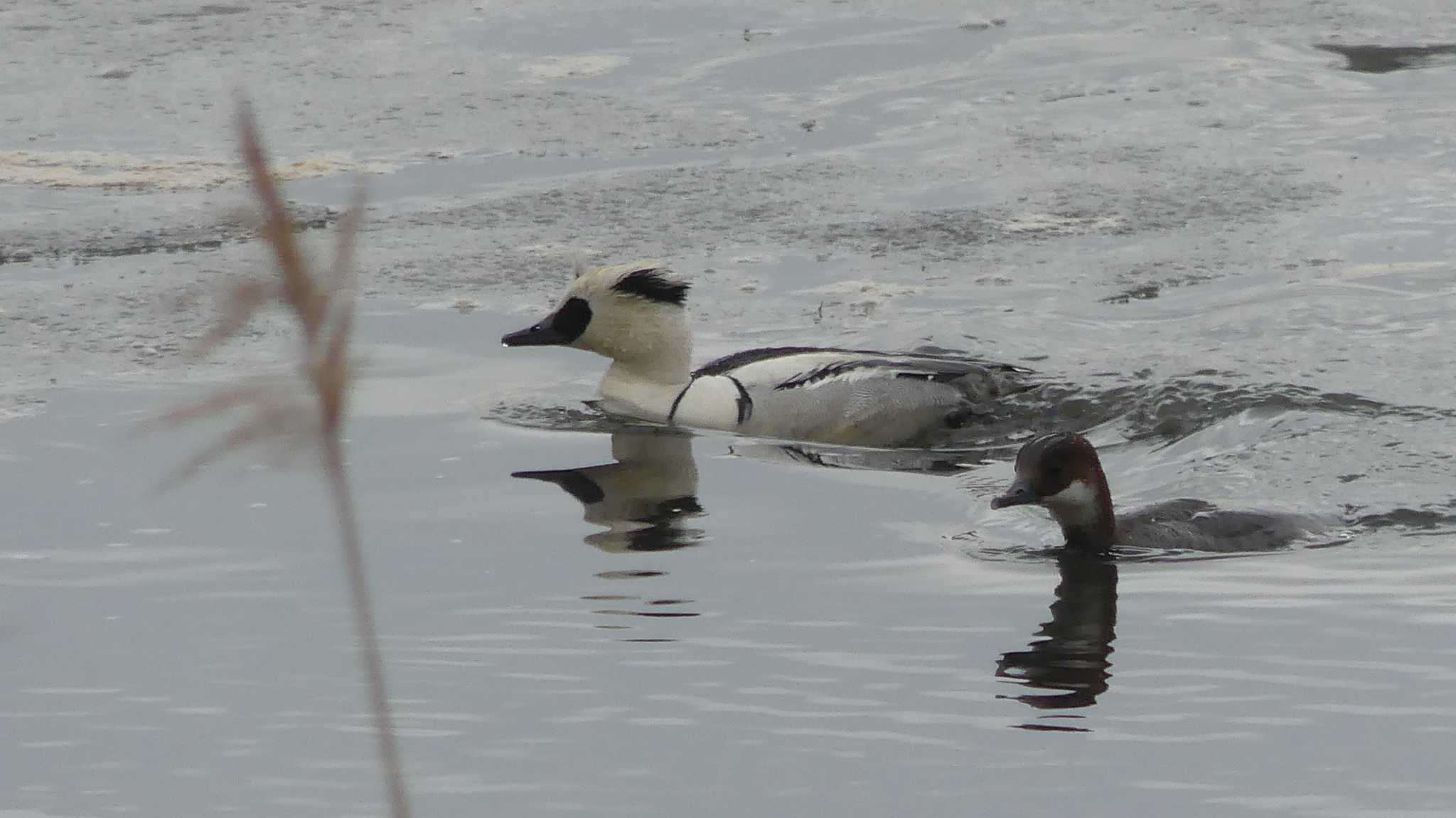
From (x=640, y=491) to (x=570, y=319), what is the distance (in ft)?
5.93

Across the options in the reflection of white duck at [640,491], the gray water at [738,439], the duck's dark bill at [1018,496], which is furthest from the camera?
the reflection of white duck at [640,491]

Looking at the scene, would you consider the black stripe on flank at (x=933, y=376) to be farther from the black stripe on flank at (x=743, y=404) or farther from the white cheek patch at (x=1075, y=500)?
the white cheek patch at (x=1075, y=500)

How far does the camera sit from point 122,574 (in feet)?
21.2

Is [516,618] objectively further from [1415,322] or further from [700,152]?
[700,152]

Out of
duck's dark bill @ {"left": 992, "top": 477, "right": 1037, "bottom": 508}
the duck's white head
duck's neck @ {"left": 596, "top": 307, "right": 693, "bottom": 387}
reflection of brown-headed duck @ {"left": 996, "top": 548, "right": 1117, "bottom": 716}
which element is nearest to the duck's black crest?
the duck's white head

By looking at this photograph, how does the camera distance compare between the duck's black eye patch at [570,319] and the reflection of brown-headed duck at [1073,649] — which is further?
the duck's black eye patch at [570,319]

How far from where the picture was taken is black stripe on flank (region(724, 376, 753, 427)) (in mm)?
8977

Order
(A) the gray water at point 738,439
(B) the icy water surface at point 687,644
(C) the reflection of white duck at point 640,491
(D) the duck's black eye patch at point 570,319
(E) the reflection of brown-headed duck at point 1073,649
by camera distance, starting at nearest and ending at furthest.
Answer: (B) the icy water surface at point 687,644 < (A) the gray water at point 738,439 < (E) the reflection of brown-headed duck at point 1073,649 < (C) the reflection of white duck at point 640,491 < (D) the duck's black eye patch at point 570,319

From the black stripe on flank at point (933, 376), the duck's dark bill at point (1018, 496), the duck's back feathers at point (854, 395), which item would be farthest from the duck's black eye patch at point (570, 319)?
the duck's dark bill at point (1018, 496)

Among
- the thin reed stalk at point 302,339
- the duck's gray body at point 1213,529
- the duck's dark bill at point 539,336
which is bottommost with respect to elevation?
the duck's gray body at point 1213,529

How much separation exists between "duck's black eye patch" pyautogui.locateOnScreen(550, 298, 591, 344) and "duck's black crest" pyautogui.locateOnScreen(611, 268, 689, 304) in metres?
0.18

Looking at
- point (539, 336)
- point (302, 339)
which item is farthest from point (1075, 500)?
point (302, 339)

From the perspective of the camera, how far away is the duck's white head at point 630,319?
376 inches

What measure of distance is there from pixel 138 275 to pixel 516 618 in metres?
5.40
